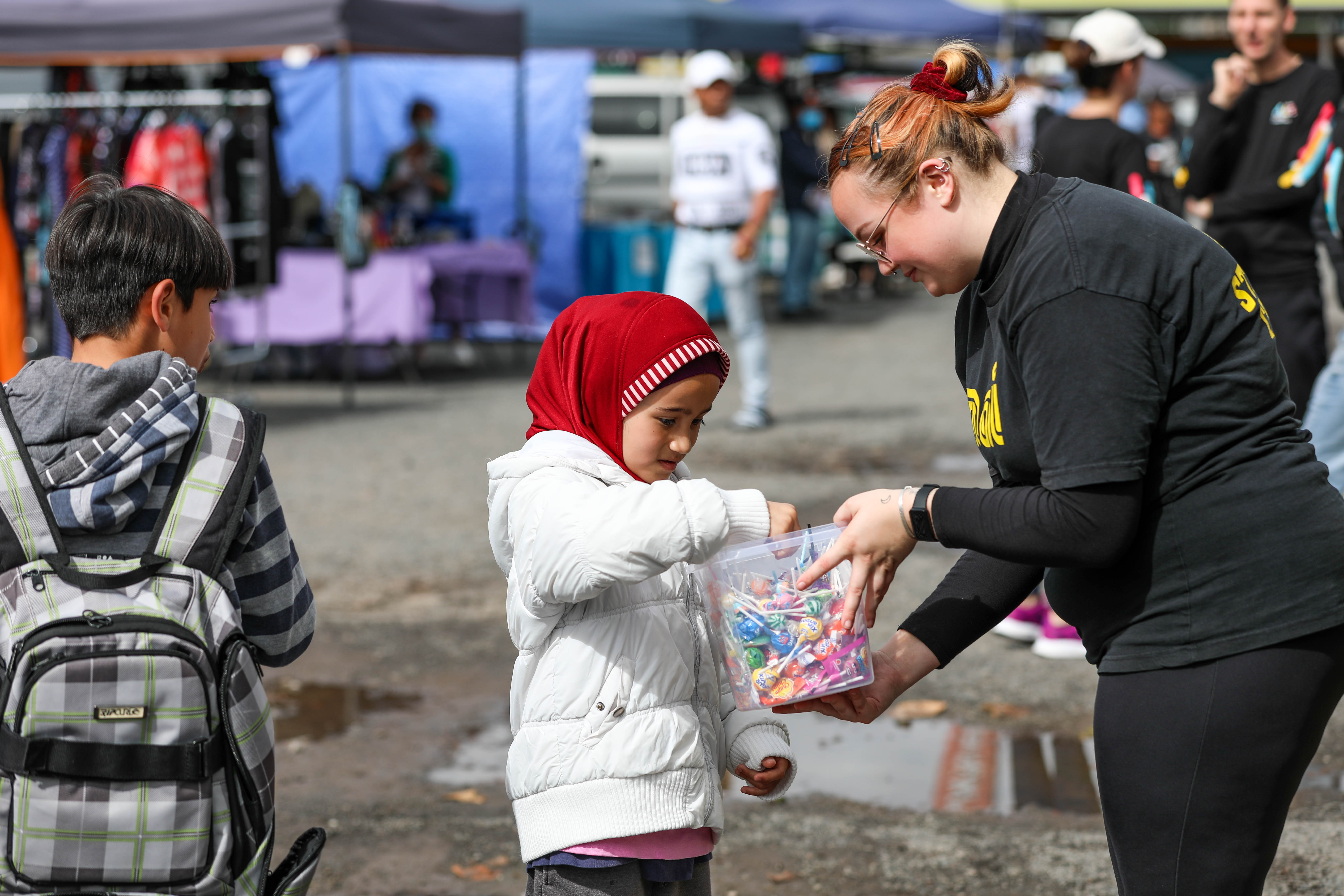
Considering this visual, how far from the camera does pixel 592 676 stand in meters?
2.38

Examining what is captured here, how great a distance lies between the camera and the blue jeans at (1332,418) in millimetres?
5406

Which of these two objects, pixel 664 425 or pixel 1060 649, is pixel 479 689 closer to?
pixel 1060 649

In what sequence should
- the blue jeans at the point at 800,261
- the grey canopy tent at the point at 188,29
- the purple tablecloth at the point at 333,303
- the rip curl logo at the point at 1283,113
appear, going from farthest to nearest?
1. the blue jeans at the point at 800,261
2. the purple tablecloth at the point at 333,303
3. the grey canopy tent at the point at 188,29
4. the rip curl logo at the point at 1283,113

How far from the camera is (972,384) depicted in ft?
7.86

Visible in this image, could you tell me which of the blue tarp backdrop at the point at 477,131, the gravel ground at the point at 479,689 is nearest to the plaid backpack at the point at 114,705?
the gravel ground at the point at 479,689

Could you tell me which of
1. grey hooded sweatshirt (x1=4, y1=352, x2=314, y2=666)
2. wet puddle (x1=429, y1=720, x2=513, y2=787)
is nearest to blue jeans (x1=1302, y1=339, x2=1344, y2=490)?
wet puddle (x1=429, y1=720, x2=513, y2=787)

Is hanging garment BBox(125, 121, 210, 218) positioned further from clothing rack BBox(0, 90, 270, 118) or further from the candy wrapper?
the candy wrapper

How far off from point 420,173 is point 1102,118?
30.1 ft

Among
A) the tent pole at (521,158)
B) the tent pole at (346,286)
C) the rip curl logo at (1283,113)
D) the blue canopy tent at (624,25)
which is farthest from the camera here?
the blue canopy tent at (624,25)

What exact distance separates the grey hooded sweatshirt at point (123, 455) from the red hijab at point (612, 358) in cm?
49

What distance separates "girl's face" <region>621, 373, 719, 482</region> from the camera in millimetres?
2428

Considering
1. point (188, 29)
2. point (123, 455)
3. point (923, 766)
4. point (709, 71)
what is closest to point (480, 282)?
point (709, 71)

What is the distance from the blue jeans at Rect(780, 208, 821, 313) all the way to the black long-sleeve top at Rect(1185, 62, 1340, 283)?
11.0 m

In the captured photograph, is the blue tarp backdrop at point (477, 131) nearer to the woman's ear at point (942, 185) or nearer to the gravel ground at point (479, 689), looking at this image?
the gravel ground at point (479, 689)
